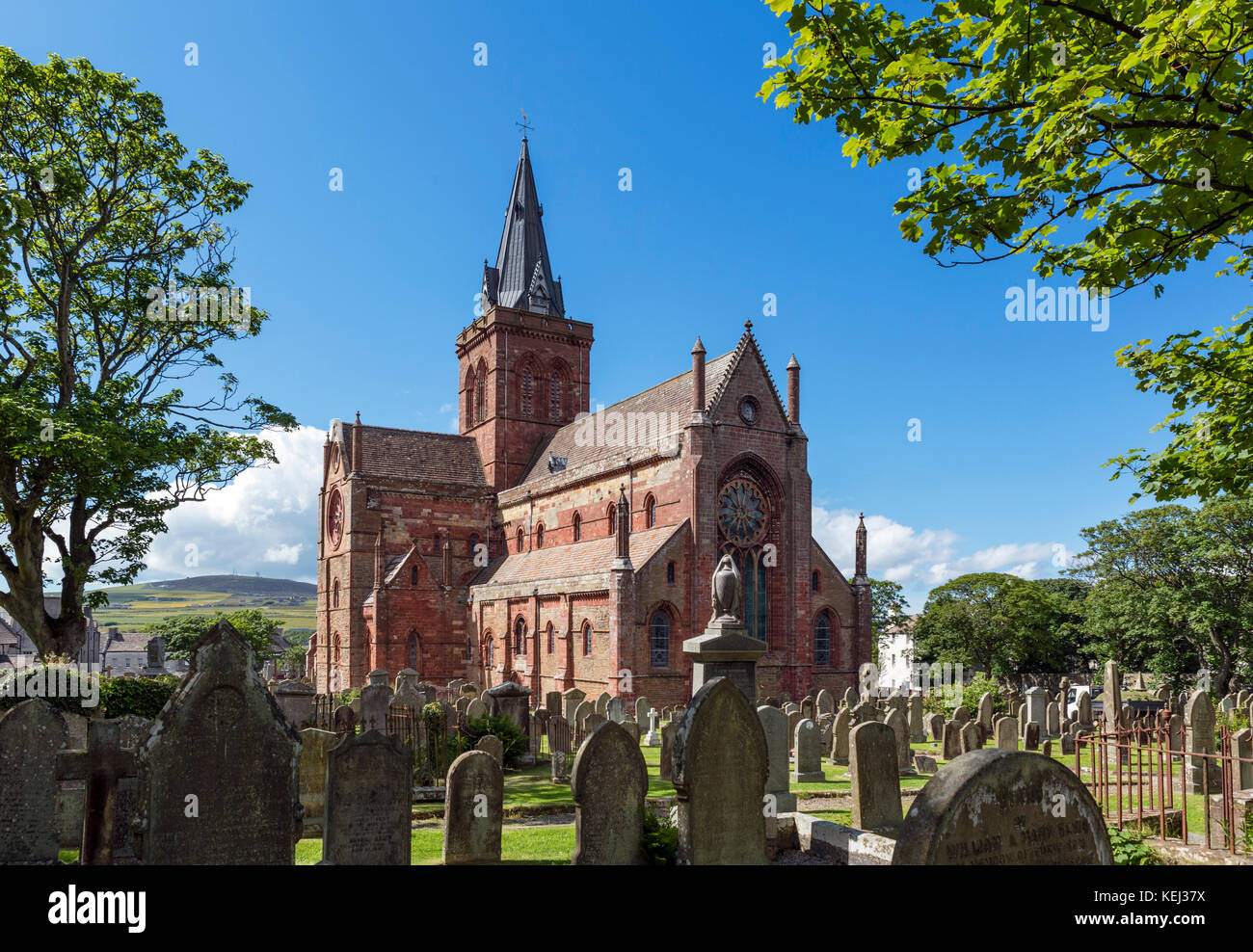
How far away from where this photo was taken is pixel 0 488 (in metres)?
16.7

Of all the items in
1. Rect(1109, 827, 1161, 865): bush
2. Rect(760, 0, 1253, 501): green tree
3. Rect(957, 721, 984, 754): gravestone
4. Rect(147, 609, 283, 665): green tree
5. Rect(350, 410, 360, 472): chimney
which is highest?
Rect(350, 410, 360, 472): chimney

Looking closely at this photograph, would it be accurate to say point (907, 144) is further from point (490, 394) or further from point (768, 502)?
point (490, 394)

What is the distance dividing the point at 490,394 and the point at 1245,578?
36.0 m

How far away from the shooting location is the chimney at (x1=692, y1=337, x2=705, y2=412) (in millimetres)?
30312

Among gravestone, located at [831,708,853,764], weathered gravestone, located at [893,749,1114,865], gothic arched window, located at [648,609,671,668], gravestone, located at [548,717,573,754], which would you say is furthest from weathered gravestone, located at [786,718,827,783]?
gothic arched window, located at [648,609,671,668]

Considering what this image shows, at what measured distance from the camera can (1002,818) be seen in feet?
16.3

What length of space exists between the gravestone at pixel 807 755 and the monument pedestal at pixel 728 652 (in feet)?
18.7

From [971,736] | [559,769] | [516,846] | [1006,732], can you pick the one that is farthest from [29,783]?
[971,736]

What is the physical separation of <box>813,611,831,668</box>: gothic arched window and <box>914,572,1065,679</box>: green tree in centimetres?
1375

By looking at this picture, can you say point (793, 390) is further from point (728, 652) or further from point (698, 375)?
point (728, 652)

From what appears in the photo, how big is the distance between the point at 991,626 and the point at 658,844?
133 ft

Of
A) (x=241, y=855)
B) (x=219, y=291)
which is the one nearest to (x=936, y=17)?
(x=241, y=855)

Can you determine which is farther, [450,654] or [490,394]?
[490,394]

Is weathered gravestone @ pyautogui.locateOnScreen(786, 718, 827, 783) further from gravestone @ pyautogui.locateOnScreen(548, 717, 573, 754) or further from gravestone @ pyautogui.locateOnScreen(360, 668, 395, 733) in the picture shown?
gravestone @ pyautogui.locateOnScreen(360, 668, 395, 733)
